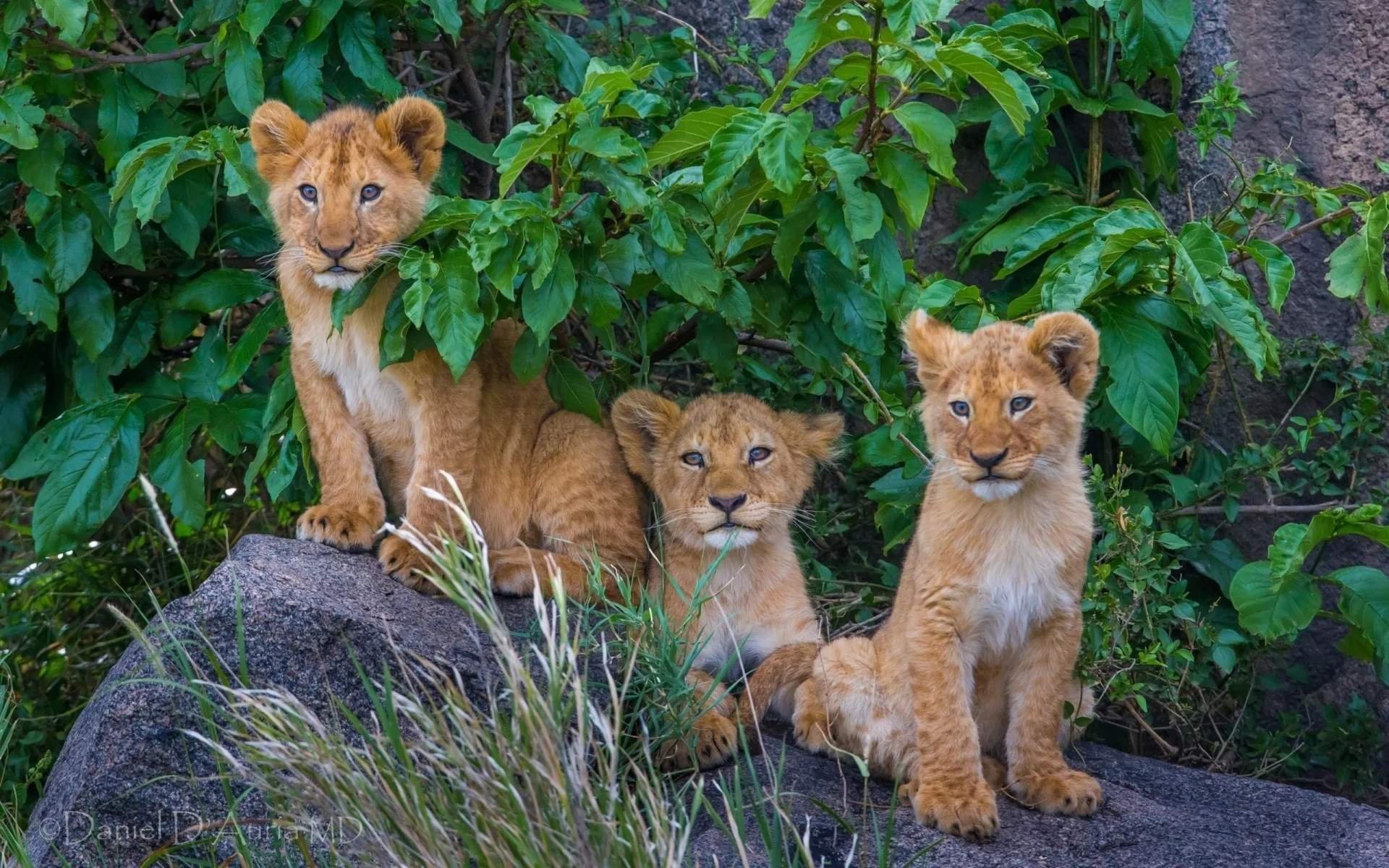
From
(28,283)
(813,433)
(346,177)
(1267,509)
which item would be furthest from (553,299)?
(1267,509)

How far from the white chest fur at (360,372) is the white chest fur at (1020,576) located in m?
2.08

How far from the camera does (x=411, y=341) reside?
4.75 m

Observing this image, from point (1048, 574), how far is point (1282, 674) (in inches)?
90.6

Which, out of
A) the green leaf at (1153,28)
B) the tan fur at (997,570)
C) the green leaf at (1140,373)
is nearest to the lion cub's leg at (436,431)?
the tan fur at (997,570)

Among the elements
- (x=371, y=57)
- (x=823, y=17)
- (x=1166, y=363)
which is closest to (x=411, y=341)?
(x=371, y=57)

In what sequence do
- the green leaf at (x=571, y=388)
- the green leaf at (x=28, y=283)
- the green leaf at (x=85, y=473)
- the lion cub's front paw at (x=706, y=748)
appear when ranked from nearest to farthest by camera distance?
the lion cub's front paw at (x=706, y=748) < the green leaf at (x=85, y=473) < the green leaf at (x=571, y=388) < the green leaf at (x=28, y=283)

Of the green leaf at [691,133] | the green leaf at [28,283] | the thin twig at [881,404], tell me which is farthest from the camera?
the green leaf at [28,283]

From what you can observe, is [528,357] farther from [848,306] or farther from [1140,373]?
[1140,373]

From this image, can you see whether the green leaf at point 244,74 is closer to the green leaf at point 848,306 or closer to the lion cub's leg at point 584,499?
the lion cub's leg at point 584,499

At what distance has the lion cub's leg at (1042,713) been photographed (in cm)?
428

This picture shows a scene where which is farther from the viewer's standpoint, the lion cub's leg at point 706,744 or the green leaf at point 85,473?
the green leaf at point 85,473

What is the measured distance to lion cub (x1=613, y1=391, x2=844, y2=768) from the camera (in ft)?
16.6

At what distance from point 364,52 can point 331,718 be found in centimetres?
243

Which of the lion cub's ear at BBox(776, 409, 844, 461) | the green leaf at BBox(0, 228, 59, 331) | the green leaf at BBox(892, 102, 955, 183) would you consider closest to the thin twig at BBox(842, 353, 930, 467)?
the lion cub's ear at BBox(776, 409, 844, 461)
